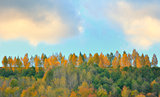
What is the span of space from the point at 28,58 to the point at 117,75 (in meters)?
74.7

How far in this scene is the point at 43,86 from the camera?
350 feet

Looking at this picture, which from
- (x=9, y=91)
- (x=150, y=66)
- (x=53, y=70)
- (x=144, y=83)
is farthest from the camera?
(x=150, y=66)

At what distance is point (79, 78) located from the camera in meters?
125

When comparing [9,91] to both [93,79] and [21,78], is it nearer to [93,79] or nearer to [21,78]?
[21,78]

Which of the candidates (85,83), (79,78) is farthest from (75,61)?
(85,83)

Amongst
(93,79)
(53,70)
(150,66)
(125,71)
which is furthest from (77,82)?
(150,66)

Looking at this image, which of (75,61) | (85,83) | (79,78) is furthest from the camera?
(75,61)

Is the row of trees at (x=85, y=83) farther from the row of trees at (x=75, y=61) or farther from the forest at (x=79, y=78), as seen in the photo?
the row of trees at (x=75, y=61)

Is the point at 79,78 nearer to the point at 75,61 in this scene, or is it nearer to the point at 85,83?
the point at 85,83

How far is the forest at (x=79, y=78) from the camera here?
104 m

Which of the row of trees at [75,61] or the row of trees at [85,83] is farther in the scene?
the row of trees at [75,61]

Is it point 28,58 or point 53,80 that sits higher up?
point 28,58

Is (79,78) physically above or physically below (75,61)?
below

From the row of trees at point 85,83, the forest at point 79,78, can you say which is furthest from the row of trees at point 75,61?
the row of trees at point 85,83
